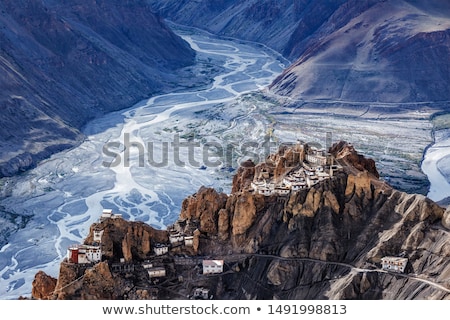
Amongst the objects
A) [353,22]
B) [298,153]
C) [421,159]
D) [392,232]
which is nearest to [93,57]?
[353,22]

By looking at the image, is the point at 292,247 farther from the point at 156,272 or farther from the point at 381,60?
the point at 381,60

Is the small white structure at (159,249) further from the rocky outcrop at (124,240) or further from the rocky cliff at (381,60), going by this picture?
the rocky cliff at (381,60)

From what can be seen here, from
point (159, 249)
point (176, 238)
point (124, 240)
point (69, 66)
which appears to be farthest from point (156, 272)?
point (69, 66)

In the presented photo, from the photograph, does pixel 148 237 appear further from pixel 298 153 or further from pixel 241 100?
pixel 241 100

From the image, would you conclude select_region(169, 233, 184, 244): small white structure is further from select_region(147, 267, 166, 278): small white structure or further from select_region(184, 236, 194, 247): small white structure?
select_region(147, 267, 166, 278): small white structure

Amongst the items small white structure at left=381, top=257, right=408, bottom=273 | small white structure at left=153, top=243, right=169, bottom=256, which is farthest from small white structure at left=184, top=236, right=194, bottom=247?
small white structure at left=381, top=257, right=408, bottom=273
